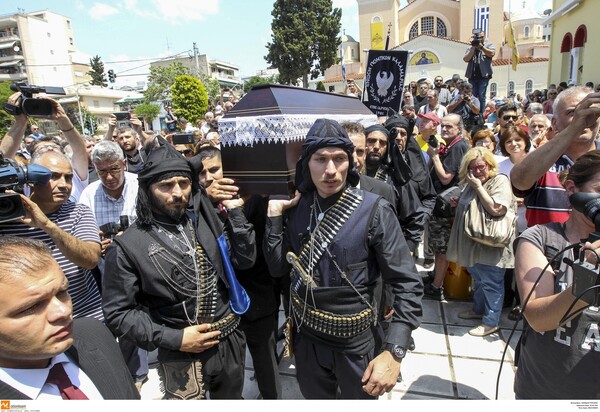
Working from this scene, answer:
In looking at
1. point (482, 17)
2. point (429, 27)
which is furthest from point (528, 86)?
point (429, 27)

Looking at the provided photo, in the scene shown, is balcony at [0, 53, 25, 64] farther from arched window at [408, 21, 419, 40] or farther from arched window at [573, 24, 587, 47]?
arched window at [573, 24, 587, 47]

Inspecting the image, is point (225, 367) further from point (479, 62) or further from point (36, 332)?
point (479, 62)

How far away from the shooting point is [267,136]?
227 centimetres

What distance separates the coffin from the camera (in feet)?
7.44

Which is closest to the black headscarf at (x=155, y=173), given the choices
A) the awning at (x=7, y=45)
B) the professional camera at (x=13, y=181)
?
the professional camera at (x=13, y=181)

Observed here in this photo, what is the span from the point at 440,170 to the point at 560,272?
2.93 meters

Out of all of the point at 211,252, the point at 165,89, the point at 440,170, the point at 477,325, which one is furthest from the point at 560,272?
the point at 165,89

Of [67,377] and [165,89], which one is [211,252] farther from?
[165,89]

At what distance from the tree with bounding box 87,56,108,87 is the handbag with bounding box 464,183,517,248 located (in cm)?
7983

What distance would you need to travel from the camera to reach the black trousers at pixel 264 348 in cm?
280

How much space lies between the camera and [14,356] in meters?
1.23

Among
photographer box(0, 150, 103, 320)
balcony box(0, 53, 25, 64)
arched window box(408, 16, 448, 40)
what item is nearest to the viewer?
photographer box(0, 150, 103, 320)

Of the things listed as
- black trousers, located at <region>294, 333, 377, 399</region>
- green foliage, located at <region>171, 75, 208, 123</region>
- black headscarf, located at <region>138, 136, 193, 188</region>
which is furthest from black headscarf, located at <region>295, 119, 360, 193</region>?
green foliage, located at <region>171, 75, 208, 123</region>

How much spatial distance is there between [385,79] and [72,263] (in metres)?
4.61
